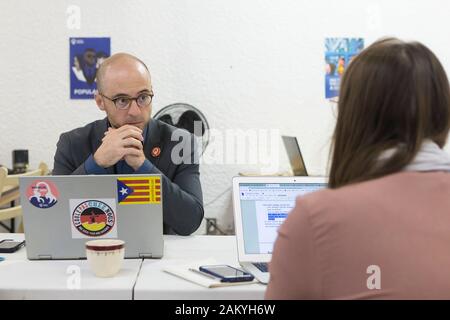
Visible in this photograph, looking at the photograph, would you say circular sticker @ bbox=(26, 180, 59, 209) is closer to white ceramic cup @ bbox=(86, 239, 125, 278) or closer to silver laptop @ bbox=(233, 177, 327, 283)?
white ceramic cup @ bbox=(86, 239, 125, 278)

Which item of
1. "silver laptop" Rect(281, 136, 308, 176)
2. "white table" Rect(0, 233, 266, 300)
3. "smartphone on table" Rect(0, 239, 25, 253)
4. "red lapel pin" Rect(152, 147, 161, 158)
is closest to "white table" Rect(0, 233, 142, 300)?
"white table" Rect(0, 233, 266, 300)

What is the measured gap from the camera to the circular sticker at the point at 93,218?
143 centimetres

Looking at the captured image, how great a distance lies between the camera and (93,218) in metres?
1.44

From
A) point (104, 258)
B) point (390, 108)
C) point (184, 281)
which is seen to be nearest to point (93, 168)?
point (104, 258)

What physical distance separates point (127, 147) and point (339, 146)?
104 cm

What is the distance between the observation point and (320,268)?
0.81m

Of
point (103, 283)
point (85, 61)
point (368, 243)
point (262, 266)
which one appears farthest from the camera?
point (85, 61)

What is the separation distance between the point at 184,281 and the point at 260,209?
327 millimetres

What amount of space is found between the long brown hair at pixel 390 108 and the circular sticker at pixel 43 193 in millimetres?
831

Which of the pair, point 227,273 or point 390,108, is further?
point 227,273

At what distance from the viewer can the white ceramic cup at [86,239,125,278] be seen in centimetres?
129

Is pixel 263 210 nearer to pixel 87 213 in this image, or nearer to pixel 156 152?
pixel 87 213

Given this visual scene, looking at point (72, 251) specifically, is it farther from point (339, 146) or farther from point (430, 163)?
point (430, 163)
